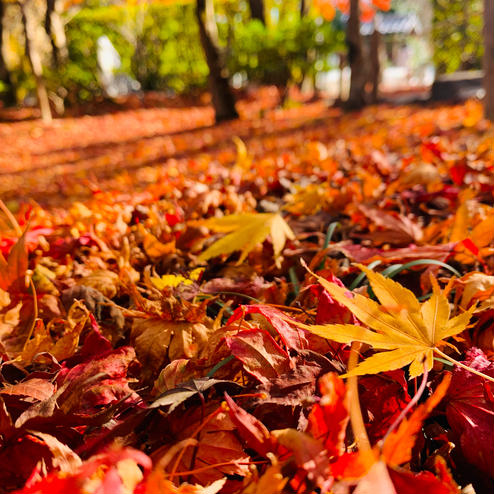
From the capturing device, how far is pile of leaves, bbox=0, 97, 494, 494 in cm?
53

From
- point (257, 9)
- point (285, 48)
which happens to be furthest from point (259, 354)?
point (257, 9)

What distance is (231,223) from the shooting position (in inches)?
47.0

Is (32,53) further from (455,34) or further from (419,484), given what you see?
(419,484)

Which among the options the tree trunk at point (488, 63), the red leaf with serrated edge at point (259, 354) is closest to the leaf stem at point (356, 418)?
the red leaf with serrated edge at point (259, 354)

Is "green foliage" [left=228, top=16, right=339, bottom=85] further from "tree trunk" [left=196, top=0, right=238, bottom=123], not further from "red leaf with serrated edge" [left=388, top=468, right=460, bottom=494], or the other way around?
"red leaf with serrated edge" [left=388, top=468, right=460, bottom=494]

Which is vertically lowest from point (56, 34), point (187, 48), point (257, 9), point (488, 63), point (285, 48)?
point (488, 63)

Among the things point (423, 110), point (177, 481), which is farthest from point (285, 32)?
point (177, 481)

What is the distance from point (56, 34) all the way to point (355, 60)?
823cm

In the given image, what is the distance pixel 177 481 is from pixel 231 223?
2.24ft

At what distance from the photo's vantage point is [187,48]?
14.4 meters

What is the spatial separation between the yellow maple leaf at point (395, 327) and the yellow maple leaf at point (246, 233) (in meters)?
0.41

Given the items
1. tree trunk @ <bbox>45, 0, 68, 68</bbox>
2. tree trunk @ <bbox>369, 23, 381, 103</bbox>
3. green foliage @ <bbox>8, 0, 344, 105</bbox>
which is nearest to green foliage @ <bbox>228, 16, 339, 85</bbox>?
green foliage @ <bbox>8, 0, 344, 105</bbox>

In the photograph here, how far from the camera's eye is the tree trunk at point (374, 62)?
8.86 meters

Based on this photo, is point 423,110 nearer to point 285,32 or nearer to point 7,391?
point 285,32
